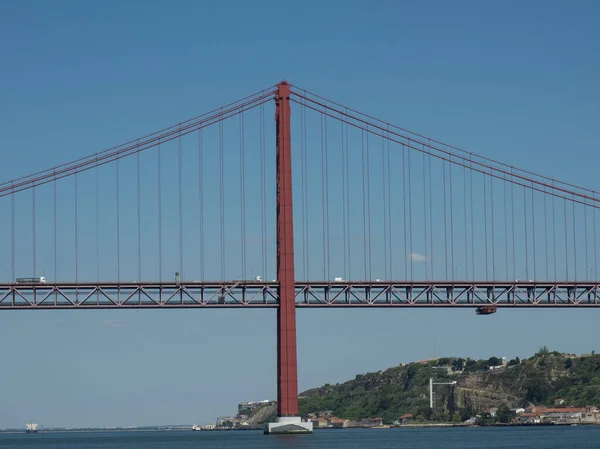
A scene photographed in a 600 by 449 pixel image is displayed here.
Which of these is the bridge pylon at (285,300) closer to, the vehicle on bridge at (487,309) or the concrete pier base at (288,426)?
the concrete pier base at (288,426)

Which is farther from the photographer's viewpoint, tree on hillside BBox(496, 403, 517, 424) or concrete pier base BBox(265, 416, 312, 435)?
tree on hillside BBox(496, 403, 517, 424)

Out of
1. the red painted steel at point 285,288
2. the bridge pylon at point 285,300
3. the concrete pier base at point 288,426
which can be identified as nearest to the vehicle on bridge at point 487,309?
the bridge pylon at point 285,300

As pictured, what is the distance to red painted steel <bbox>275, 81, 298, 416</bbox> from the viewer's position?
88.2 meters

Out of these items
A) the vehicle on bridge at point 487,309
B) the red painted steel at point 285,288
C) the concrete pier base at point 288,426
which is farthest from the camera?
the vehicle on bridge at point 487,309

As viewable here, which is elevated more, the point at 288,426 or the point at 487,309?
the point at 487,309

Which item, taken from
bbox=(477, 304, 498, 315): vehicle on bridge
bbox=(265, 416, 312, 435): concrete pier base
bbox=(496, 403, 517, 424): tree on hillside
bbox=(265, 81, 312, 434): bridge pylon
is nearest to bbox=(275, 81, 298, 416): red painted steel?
bbox=(265, 81, 312, 434): bridge pylon

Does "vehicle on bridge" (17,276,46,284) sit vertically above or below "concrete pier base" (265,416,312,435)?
above

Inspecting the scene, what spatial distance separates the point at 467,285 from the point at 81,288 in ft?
87.9

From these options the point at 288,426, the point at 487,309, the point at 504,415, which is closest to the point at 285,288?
the point at 288,426

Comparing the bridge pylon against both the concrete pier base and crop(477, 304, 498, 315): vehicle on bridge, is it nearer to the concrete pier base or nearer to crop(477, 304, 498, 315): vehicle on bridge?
the concrete pier base

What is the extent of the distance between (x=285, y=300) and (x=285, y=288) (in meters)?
0.79

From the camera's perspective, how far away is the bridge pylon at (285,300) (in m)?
88.3

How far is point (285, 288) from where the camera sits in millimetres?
89688

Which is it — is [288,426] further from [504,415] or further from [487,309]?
[504,415]
